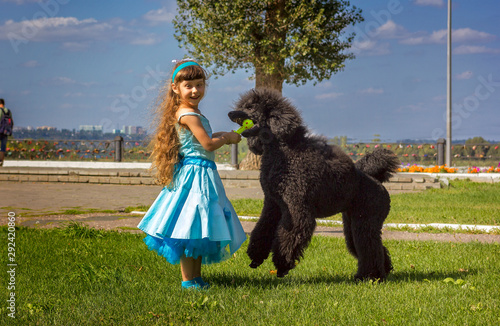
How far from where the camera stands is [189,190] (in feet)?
12.6

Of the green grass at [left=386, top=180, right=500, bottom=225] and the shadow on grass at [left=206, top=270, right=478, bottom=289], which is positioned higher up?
the green grass at [left=386, top=180, right=500, bottom=225]

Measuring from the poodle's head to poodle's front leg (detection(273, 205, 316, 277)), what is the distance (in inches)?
24.2

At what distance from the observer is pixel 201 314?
333 cm

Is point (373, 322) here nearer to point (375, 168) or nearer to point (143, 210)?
point (375, 168)

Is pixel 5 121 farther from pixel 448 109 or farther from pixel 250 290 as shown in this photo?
pixel 448 109

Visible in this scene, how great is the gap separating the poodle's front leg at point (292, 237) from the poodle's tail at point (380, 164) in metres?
0.82

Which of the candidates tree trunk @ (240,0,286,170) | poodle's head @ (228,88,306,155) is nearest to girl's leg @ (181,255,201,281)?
poodle's head @ (228,88,306,155)

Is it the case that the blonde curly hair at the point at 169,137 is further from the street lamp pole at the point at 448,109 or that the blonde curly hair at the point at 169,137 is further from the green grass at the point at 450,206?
the street lamp pole at the point at 448,109

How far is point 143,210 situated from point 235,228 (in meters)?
5.32

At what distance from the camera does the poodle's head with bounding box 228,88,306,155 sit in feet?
12.5

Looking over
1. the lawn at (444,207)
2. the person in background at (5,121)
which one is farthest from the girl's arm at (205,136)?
the person in background at (5,121)

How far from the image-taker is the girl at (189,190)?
376 centimetres

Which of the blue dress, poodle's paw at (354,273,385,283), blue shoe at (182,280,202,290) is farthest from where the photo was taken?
poodle's paw at (354,273,385,283)

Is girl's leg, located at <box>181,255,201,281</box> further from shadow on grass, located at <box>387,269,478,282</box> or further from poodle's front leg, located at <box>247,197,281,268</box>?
shadow on grass, located at <box>387,269,478,282</box>
